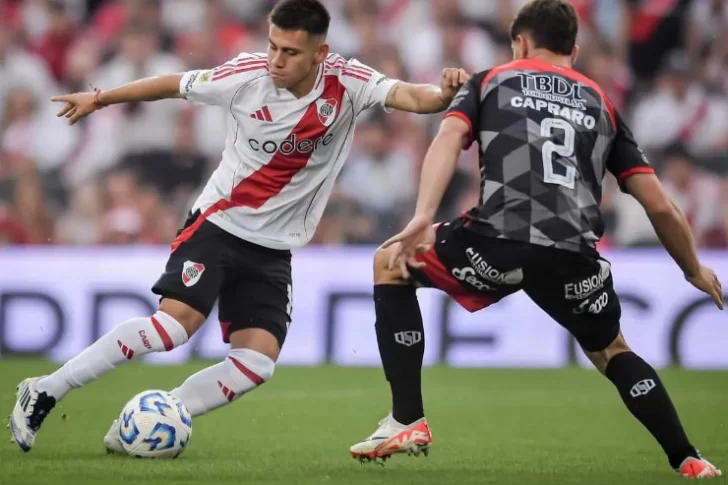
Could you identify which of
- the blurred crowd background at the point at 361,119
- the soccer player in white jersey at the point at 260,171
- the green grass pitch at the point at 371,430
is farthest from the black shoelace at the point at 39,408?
the blurred crowd background at the point at 361,119

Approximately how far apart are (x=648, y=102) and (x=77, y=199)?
19.8ft

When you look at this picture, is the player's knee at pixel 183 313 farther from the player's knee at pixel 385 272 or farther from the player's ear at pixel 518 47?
the player's ear at pixel 518 47

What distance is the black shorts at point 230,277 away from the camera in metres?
6.25

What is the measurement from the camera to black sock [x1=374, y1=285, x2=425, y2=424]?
19.0 ft

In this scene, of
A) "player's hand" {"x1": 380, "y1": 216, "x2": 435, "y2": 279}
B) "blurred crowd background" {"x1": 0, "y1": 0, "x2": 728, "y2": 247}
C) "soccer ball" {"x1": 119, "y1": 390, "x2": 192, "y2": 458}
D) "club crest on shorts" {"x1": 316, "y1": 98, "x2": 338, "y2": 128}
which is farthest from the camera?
"blurred crowd background" {"x1": 0, "y1": 0, "x2": 728, "y2": 247}

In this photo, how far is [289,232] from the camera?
6.58 metres

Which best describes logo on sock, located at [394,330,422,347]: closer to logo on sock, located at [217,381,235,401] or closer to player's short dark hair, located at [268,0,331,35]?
logo on sock, located at [217,381,235,401]

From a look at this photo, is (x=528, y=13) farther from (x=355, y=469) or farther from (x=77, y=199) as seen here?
(x=77, y=199)

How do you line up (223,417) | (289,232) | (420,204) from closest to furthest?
(420,204)
(289,232)
(223,417)

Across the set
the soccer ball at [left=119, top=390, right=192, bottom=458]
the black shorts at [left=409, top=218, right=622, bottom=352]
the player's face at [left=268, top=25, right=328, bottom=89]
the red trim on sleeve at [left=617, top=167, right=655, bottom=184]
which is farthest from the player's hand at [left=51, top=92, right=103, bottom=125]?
the red trim on sleeve at [left=617, top=167, right=655, bottom=184]

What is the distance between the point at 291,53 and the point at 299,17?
0.17 meters

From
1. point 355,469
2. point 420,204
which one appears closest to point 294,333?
point 355,469

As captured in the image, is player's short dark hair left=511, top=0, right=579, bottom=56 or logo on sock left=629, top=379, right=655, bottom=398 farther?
logo on sock left=629, top=379, right=655, bottom=398

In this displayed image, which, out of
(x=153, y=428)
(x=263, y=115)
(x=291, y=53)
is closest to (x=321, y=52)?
(x=291, y=53)
